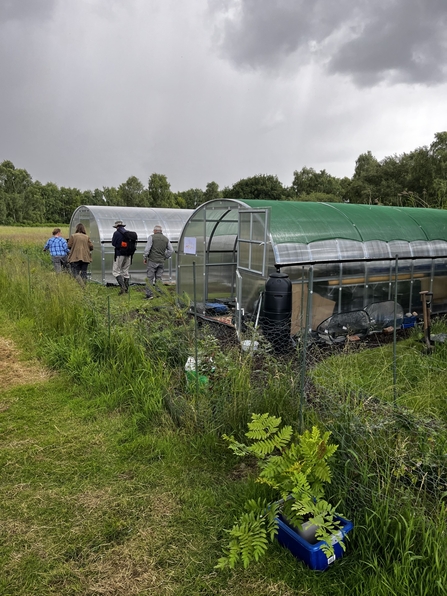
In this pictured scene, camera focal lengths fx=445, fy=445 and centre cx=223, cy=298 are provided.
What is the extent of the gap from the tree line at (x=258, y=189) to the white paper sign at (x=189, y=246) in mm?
26202

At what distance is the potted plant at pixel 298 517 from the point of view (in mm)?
2455

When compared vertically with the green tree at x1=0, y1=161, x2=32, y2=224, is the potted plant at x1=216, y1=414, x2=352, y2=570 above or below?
below

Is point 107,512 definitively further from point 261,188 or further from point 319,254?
point 261,188

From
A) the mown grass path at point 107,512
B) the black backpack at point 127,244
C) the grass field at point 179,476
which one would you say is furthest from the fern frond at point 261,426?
→ the black backpack at point 127,244

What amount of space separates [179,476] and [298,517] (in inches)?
45.8

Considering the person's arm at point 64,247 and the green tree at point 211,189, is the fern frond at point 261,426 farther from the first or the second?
the green tree at point 211,189

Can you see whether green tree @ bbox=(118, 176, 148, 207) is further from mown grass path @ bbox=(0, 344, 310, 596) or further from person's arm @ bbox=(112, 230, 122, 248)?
mown grass path @ bbox=(0, 344, 310, 596)

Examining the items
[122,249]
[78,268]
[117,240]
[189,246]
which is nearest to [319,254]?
[189,246]

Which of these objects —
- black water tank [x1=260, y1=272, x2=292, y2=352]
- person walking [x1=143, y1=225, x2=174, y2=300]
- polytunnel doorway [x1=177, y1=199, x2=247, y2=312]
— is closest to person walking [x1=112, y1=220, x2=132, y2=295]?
person walking [x1=143, y1=225, x2=174, y2=300]

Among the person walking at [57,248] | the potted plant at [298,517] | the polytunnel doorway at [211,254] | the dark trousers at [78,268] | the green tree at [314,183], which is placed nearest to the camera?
the potted plant at [298,517]

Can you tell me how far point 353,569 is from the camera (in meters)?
2.48

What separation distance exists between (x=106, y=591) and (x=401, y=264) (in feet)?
27.8

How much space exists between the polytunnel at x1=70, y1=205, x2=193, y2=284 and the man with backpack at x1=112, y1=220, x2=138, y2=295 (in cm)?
157

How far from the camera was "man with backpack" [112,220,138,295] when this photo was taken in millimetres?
12773
